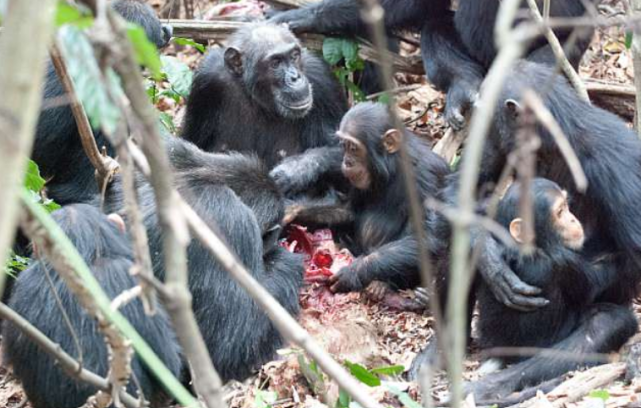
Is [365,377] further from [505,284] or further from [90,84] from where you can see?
[90,84]

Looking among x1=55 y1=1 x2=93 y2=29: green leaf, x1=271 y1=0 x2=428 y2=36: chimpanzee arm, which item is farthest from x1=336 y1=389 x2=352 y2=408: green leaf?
x1=271 y1=0 x2=428 y2=36: chimpanzee arm

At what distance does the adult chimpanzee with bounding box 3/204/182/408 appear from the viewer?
15.6 feet

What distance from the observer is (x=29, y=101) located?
187 cm

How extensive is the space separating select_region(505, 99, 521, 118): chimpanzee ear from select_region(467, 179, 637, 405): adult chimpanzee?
0.47 meters

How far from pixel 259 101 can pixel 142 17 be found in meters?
1.34

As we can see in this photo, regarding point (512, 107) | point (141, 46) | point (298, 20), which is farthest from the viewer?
point (298, 20)

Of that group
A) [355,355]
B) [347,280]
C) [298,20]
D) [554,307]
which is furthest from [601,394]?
[298,20]

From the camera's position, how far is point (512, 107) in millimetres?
6281

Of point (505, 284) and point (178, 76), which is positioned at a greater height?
point (178, 76)

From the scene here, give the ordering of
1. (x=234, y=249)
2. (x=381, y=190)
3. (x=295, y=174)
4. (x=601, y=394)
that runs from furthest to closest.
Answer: (x=295, y=174), (x=381, y=190), (x=234, y=249), (x=601, y=394)

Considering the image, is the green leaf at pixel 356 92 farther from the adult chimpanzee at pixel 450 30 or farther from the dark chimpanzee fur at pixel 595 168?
the dark chimpanzee fur at pixel 595 168

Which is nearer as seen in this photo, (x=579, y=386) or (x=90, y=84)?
(x=90, y=84)

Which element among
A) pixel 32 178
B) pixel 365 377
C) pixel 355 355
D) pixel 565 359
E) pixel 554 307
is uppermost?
pixel 32 178

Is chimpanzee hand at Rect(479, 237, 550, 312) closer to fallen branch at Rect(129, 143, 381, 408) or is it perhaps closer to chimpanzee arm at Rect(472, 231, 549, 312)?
chimpanzee arm at Rect(472, 231, 549, 312)
